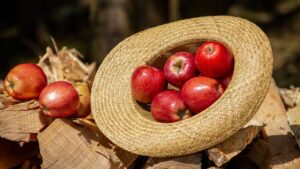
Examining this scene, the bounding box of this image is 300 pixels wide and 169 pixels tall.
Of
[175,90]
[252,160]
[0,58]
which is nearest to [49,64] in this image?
[175,90]

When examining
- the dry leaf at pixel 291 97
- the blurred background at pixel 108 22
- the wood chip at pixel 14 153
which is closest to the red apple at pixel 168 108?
the wood chip at pixel 14 153

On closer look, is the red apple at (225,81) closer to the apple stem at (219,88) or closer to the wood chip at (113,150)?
the apple stem at (219,88)

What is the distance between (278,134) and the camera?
3.21 metres

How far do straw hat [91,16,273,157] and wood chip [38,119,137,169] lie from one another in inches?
4.7

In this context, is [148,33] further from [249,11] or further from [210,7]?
[249,11]

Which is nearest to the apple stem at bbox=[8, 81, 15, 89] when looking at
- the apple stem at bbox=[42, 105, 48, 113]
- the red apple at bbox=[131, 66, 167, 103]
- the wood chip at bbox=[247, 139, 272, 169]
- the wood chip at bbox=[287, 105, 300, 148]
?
the apple stem at bbox=[42, 105, 48, 113]

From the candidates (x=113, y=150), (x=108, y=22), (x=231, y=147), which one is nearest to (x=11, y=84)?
(x=113, y=150)

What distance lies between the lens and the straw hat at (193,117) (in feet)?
A: 8.24

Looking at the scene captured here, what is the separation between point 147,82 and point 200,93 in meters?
0.28

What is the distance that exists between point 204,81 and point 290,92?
4.30 ft

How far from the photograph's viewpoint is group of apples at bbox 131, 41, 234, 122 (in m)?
2.66

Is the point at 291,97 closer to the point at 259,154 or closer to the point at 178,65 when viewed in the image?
the point at 259,154

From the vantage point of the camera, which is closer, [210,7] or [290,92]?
[290,92]

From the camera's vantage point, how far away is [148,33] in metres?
3.11
